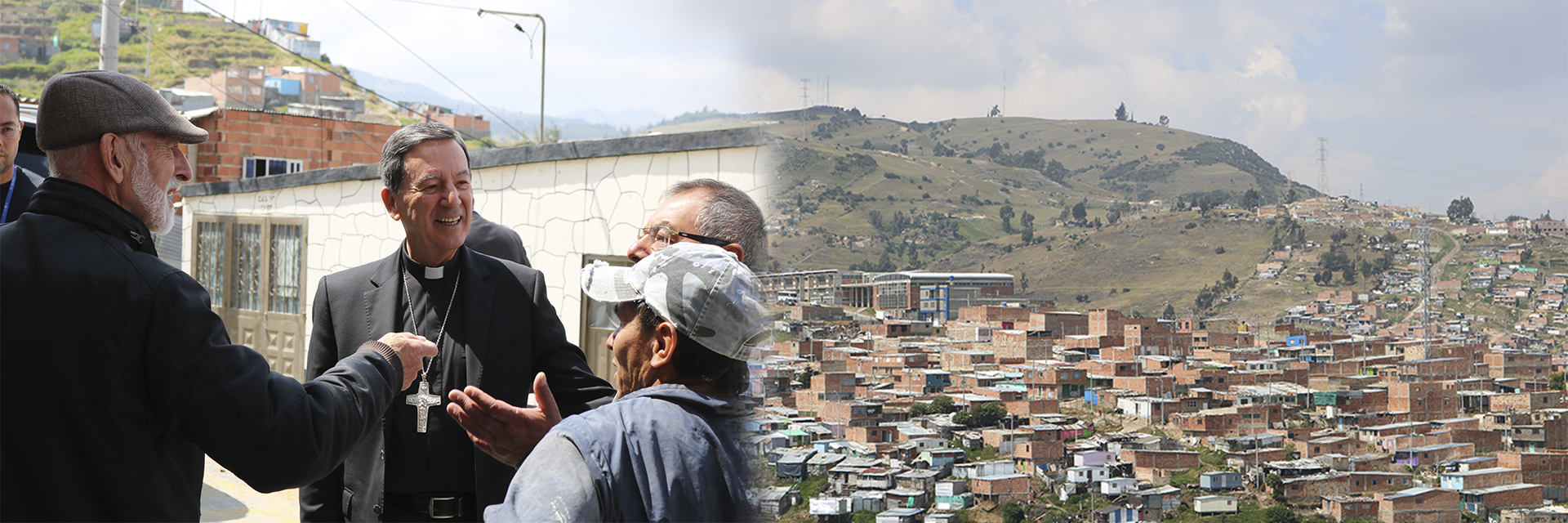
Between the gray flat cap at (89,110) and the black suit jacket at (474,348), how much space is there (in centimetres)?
59

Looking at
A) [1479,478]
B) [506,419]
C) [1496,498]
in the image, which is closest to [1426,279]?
[1479,478]

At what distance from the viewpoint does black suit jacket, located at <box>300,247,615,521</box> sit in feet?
6.32

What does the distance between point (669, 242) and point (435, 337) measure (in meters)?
0.92

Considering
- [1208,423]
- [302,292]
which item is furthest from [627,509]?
[1208,423]

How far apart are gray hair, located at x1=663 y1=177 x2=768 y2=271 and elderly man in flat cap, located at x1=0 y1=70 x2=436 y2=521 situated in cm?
66

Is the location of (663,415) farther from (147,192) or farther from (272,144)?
(272,144)

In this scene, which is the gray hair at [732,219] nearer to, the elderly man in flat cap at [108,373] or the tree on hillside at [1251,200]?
the elderly man in flat cap at [108,373]

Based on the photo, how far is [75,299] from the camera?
1.38 meters

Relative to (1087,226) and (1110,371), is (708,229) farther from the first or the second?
(1087,226)

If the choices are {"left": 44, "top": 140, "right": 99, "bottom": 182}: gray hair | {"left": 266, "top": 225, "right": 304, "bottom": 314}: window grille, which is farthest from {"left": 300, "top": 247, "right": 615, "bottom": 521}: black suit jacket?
{"left": 266, "top": 225, "right": 304, "bottom": 314}: window grille

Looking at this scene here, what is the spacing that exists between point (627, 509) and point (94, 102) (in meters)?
1.18

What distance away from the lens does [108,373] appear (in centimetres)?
138

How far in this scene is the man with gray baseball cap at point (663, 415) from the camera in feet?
3.00

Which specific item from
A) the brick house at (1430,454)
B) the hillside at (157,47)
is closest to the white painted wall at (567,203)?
the brick house at (1430,454)
